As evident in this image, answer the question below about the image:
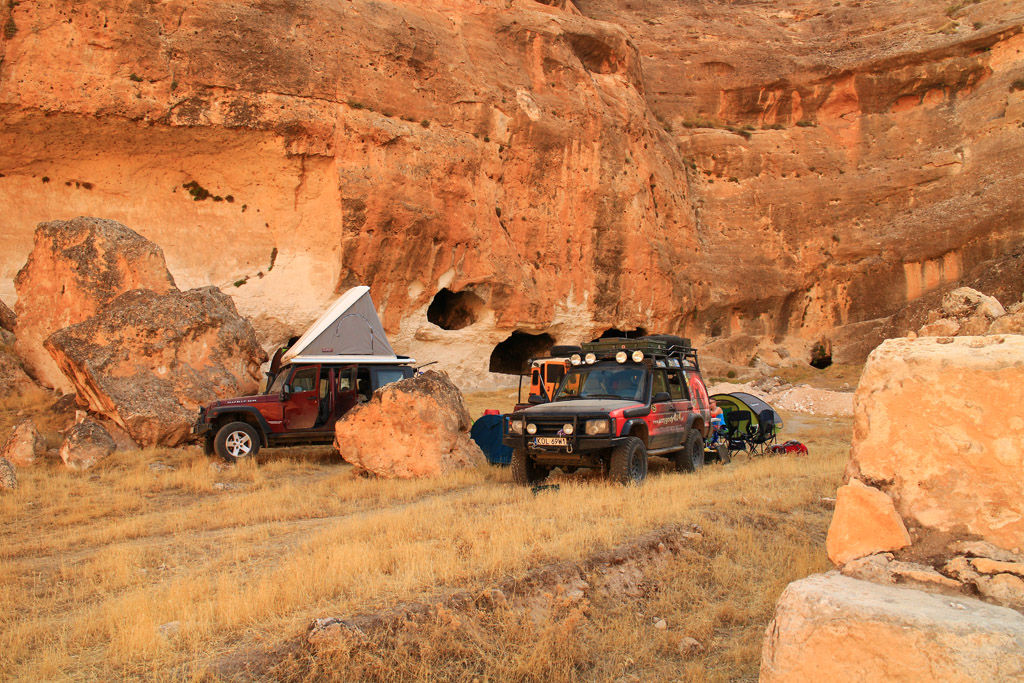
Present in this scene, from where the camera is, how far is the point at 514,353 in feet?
108

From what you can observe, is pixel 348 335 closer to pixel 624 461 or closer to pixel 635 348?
pixel 635 348

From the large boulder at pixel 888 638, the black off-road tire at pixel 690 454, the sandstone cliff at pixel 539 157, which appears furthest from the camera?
the sandstone cliff at pixel 539 157

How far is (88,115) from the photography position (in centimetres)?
2086

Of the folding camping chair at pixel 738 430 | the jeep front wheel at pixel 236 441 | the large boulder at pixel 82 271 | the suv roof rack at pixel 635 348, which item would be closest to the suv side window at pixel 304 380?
the jeep front wheel at pixel 236 441

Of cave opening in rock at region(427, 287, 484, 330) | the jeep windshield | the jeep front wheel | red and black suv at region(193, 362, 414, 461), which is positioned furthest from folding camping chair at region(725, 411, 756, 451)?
cave opening in rock at region(427, 287, 484, 330)

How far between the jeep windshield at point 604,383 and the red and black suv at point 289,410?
15.0 feet

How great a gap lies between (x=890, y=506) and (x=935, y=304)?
28909 mm

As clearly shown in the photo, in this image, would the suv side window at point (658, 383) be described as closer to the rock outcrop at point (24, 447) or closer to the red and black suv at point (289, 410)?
the red and black suv at point (289, 410)

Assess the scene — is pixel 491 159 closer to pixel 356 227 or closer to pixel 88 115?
pixel 356 227

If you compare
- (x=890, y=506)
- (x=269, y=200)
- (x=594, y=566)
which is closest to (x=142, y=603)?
(x=594, y=566)

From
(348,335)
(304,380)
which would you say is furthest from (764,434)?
(348,335)

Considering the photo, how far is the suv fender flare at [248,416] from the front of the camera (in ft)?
40.9

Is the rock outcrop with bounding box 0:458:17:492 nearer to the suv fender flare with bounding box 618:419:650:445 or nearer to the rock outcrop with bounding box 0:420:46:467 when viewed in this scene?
the rock outcrop with bounding box 0:420:46:467

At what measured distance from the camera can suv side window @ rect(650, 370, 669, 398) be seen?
10242 millimetres
